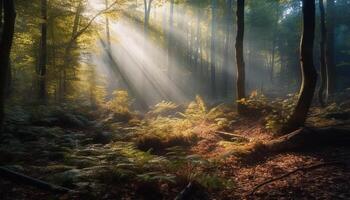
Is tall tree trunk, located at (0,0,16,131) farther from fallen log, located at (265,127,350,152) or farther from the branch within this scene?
the branch

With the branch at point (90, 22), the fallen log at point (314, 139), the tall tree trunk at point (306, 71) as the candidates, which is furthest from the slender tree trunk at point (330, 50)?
the branch at point (90, 22)

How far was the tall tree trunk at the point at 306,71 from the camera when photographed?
975 centimetres

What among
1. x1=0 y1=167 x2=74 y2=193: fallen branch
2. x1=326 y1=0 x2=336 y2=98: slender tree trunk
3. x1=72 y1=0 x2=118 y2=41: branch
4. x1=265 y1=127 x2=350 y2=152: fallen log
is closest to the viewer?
x1=0 y1=167 x2=74 y2=193: fallen branch

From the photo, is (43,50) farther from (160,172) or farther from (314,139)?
(314,139)

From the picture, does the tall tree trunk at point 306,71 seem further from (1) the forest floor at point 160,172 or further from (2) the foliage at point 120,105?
(2) the foliage at point 120,105

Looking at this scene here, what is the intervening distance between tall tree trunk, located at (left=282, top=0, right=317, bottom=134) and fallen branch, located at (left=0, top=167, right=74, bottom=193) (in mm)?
7023

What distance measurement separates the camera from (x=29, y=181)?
646cm

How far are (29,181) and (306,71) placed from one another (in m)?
8.20

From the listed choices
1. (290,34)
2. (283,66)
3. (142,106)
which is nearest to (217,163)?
(142,106)

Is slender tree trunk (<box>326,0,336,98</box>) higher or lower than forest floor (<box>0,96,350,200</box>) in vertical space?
higher

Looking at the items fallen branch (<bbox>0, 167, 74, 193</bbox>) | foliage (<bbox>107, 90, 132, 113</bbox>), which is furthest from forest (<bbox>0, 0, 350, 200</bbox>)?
foliage (<bbox>107, 90, 132, 113</bbox>)

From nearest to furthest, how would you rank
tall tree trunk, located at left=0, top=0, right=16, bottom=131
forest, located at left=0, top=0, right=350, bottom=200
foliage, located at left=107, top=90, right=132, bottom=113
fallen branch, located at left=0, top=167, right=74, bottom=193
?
fallen branch, located at left=0, top=167, right=74, bottom=193, forest, located at left=0, top=0, right=350, bottom=200, tall tree trunk, located at left=0, top=0, right=16, bottom=131, foliage, located at left=107, top=90, right=132, bottom=113

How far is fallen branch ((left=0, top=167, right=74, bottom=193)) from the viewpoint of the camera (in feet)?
20.0

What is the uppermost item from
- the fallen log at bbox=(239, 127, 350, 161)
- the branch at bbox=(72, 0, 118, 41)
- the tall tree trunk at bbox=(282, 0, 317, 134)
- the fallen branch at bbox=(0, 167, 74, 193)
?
the branch at bbox=(72, 0, 118, 41)
